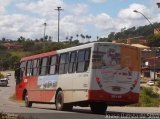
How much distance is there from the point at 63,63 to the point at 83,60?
8.37ft

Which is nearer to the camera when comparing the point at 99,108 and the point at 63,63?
the point at 99,108

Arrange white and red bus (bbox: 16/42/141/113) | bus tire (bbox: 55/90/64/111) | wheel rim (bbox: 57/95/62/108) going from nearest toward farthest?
white and red bus (bbox: 16/42/141/113) → bus tire (bbox: 55/90/64/111) → wheel rim (bbox: 57/95/62/108)

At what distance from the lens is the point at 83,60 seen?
74.2ft

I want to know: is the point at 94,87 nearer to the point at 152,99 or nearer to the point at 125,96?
the point at 125,96

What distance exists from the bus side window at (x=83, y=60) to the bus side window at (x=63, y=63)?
1532 millimetres

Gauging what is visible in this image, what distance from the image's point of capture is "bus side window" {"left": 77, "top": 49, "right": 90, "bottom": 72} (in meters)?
22.2

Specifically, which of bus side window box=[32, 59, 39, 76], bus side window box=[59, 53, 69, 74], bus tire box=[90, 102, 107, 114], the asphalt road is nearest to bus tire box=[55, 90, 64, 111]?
the asphalt road

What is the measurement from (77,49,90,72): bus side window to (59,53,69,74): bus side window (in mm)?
1532

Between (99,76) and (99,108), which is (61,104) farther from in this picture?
(99,76)

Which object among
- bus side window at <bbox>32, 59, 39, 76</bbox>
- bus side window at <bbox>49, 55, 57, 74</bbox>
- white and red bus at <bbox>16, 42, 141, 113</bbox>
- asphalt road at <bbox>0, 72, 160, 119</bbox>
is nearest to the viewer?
asphalt road at <bbox>0, 72, 160, 119</bbox>

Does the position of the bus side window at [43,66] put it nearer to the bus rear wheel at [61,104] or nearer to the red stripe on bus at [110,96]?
the bus rear wheel at [61,104]

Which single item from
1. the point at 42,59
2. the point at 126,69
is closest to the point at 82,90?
the point at 126,69

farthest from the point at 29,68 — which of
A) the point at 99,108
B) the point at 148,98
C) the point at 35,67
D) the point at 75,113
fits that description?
the point at 148,98

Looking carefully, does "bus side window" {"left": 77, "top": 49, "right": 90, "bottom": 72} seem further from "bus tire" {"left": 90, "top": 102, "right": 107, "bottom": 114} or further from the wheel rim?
the wheel rim
